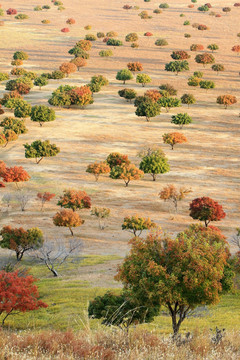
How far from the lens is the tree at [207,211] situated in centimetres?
5191

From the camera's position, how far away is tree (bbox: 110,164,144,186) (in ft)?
216

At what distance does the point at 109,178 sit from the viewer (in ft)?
233

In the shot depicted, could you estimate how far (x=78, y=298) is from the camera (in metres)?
31.9

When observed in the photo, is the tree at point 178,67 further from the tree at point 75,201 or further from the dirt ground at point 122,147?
the tree at point 75,201

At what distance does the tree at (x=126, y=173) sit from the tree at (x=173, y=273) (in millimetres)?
42572

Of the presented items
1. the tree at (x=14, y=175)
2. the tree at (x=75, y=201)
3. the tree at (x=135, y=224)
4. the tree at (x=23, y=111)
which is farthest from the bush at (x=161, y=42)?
the tree at (x=135, y=224)

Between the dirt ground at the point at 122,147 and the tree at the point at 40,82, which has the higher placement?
the tree at the point at 40,82

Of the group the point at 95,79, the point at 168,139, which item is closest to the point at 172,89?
the point at 95,79

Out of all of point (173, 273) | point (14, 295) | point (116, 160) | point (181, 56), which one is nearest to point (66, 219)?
point (14, 295)

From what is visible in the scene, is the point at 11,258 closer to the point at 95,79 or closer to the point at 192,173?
the point at 192,173

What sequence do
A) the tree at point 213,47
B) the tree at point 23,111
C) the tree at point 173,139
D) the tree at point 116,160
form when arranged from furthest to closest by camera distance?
the tree at point 213,47 → the tree at point 23,111 → the tree at point 173,139 → the tree at point 116,160

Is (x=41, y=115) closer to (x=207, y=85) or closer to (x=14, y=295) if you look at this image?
(x=207, y=85)

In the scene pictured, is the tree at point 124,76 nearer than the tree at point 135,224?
No

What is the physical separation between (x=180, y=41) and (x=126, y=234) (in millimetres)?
140889
